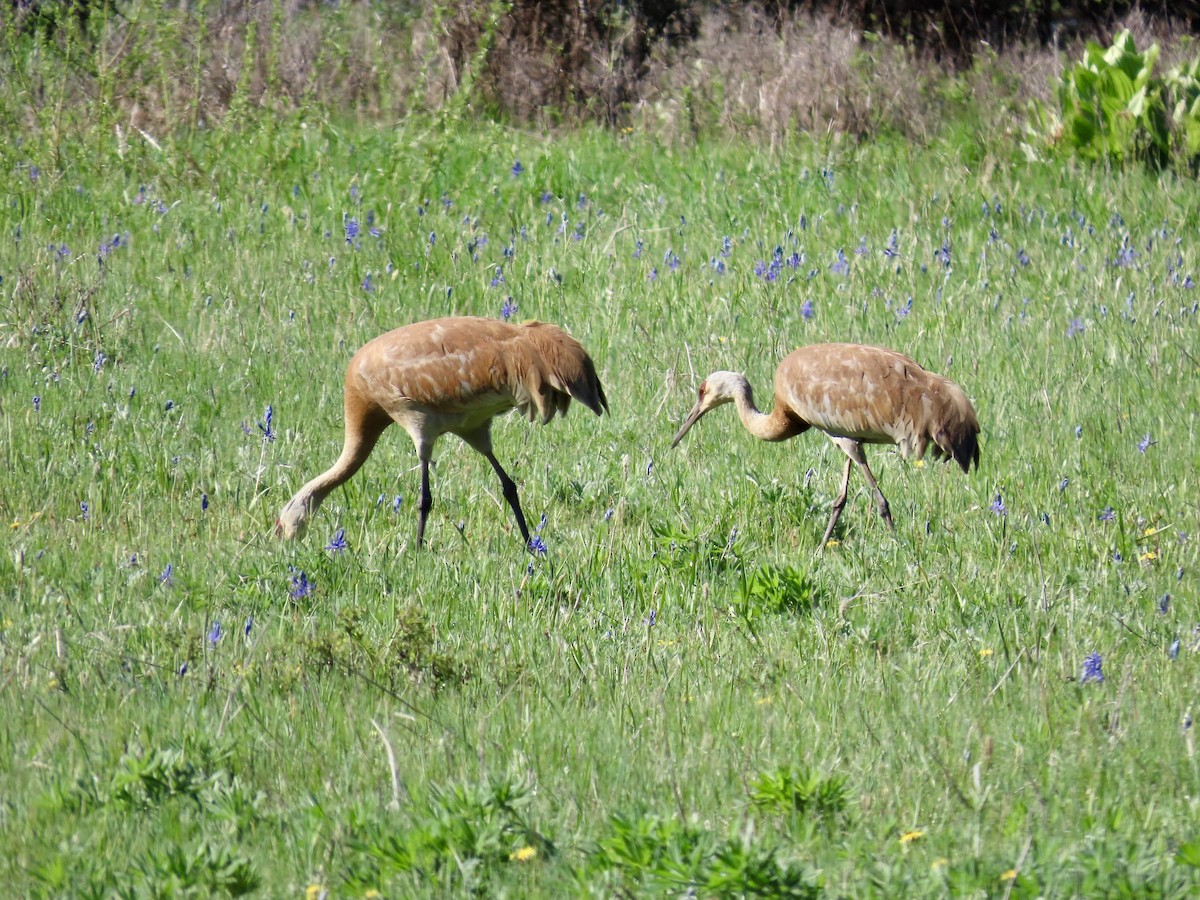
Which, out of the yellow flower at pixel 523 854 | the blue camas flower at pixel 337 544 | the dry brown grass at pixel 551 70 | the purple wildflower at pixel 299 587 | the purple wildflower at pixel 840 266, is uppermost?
the dry brown grass at pixel 551 70

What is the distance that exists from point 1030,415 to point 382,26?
10329 mm

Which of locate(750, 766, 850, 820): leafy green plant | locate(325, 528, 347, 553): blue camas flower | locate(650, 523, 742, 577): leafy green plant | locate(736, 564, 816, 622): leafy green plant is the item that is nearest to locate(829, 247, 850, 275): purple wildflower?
locate(650, 523, 742, 577): leafy green plant

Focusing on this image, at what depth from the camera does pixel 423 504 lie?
6605 millimetres

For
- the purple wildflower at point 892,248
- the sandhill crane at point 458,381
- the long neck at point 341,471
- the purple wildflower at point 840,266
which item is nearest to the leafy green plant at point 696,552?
the sandhill crane at point 458,381

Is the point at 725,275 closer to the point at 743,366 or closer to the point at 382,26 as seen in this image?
the point at 743,366

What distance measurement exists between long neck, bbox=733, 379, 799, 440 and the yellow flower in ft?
14.0

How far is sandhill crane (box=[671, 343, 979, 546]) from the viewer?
21.5 feet

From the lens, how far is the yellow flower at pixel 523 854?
10.9ft

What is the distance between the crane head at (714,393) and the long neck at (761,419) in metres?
0.02

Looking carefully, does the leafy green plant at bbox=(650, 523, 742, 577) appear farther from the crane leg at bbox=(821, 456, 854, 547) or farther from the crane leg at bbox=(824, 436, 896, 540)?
the crane leg at bbox=(824, 436, 896, 540)

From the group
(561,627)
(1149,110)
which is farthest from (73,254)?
(1149,110)

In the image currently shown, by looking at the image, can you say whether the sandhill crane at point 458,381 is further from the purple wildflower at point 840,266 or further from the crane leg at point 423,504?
the purple wildflower at point 840,266

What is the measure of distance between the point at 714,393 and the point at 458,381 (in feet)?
5.36

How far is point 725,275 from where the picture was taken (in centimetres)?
962
